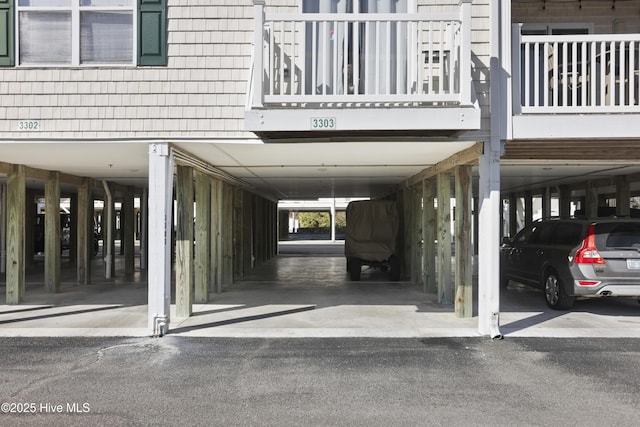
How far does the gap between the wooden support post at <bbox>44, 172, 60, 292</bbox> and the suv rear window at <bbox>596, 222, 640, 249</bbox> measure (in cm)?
980

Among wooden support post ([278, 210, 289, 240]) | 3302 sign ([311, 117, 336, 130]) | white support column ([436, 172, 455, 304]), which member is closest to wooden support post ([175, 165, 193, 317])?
3302 sign ([311, 117, 336, 130])

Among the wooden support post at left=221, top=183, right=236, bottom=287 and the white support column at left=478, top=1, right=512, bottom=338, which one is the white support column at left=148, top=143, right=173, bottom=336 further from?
the white support column at left=478, top=1, right=512, bottom=338

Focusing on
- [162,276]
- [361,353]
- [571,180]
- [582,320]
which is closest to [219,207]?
[162,276]

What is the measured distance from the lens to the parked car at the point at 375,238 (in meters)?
11.3

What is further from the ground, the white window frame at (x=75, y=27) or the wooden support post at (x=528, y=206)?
the white window frame at (x=75, y=27)

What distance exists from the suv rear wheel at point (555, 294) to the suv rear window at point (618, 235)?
0.95 meters

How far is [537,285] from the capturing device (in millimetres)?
8367

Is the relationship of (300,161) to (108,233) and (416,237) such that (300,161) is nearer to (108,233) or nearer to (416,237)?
(416,237)

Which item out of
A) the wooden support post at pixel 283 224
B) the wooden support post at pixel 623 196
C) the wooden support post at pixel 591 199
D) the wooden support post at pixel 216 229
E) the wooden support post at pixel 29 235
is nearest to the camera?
the wooden support post at pixel 216 229

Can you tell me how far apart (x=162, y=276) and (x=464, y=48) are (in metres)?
4.61

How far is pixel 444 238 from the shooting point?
823 cm

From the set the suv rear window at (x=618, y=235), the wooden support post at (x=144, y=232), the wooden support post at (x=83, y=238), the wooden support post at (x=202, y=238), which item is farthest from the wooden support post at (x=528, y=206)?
the wooden support post at (x=83, y=238)

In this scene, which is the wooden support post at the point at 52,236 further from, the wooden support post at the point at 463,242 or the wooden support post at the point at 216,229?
the wooden support post at the point at 463,242

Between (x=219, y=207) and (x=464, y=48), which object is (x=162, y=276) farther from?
(x=464, y=48)
